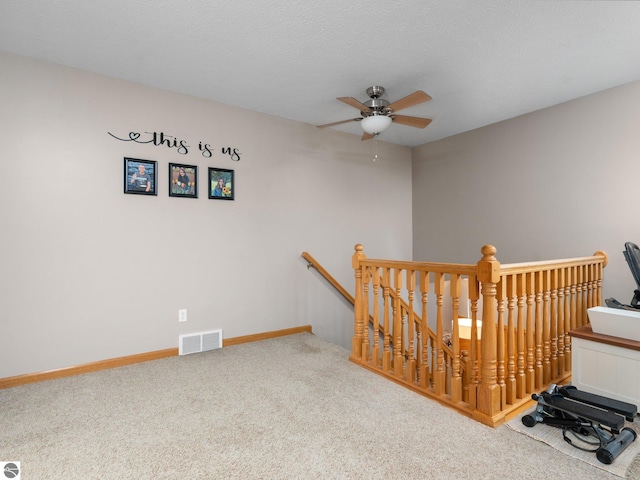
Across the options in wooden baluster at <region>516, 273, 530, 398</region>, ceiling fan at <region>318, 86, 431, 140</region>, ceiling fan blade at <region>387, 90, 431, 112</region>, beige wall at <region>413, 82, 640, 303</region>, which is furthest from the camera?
beige wall at <region>413, 82, 640, 303</region>

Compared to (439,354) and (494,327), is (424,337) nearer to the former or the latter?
(439,354)

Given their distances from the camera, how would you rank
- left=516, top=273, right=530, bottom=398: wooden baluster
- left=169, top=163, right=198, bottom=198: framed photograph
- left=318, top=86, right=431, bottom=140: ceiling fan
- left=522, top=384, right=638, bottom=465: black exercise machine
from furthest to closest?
left=169, top=163, right=198, bottom=198: framed photograph
left=318, top=86, right=431, bottom=140: ceiling fan
left=516, top=273, right=530, bottom=398: wooden baluster
left=522, top=384, right=638, bottom=465: black exercise machine

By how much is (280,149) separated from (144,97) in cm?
143

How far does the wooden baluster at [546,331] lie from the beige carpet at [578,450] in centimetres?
51

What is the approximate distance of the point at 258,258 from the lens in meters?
3.79

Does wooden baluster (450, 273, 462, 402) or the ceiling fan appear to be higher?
the ceiling fan

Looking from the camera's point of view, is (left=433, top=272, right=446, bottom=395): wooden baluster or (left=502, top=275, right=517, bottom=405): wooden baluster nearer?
(left=502, top=275, right=517, bottom=405): wooden baluster

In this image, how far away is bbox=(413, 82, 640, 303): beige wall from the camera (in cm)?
315

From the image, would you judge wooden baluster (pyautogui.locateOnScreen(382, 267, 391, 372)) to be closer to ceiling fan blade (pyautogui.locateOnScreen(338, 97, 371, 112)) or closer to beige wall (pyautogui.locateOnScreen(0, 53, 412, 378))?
ceiling fan blade (pyautogui.locateOnScreen(338, 97, 371, 112))

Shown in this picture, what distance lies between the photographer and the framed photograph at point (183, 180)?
3.28m

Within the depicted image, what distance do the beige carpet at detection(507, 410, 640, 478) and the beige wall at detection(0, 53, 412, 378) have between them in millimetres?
2554

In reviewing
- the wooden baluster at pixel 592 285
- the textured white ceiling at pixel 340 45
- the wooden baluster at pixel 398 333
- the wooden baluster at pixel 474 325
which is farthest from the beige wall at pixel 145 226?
the wooden baluster at pixel 592 285

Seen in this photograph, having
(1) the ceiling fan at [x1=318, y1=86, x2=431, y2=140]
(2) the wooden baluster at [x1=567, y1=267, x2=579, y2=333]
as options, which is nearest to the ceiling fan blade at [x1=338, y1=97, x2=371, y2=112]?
(1) the ceiling fan at [x1=318, y1=86, x2=431, y2=140]

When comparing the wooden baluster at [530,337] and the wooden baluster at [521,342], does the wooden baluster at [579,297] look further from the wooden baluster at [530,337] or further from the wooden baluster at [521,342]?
the wooden baluster at [521,342]
